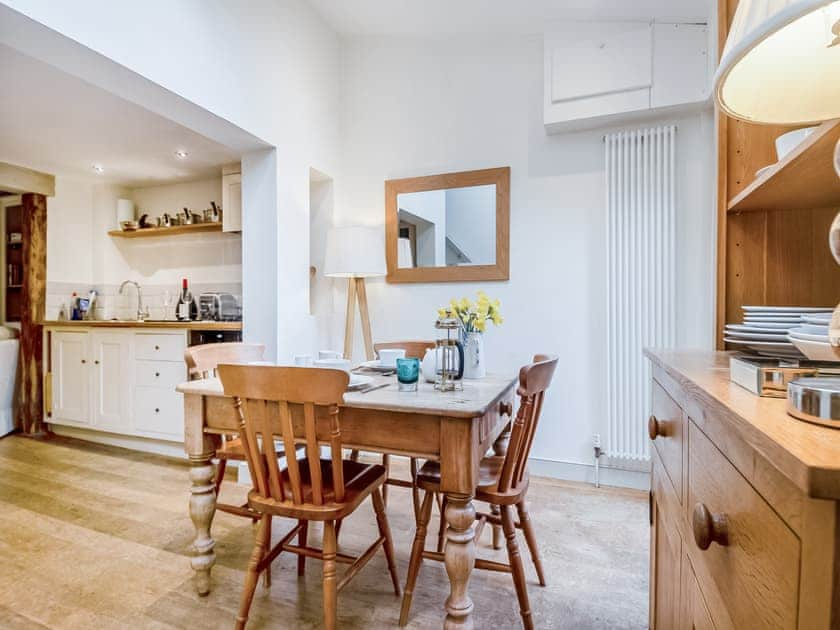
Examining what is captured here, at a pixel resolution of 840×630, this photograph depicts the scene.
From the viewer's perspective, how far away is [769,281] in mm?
1161

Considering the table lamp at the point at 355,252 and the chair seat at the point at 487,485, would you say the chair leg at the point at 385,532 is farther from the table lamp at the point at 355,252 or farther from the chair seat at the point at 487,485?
the table lamp at the point at 355,252

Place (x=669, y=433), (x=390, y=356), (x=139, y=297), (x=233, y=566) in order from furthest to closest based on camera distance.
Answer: (x=139, y=297)
(x=390, y=356)
(x=233, y=566)
(x=669, y=433)

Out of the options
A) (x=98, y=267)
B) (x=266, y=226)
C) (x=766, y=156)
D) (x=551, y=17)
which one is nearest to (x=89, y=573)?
(x=266, y=226)

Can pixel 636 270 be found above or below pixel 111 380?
above

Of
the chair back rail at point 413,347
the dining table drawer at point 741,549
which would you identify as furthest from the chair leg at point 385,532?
the dining table drawer at point 741,549

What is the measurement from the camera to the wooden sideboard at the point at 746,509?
33cm

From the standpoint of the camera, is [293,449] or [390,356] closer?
[293,449]

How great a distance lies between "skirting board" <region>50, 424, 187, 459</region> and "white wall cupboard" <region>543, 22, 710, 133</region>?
3571 millimetres

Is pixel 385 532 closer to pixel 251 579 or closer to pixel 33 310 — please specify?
pixel 251 579

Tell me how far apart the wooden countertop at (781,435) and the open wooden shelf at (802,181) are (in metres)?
0.39

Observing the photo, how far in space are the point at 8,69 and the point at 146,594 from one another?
2.53 metres

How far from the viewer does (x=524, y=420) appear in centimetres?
142

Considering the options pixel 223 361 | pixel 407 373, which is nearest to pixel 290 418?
pixel 407 373

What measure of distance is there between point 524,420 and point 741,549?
933mm
